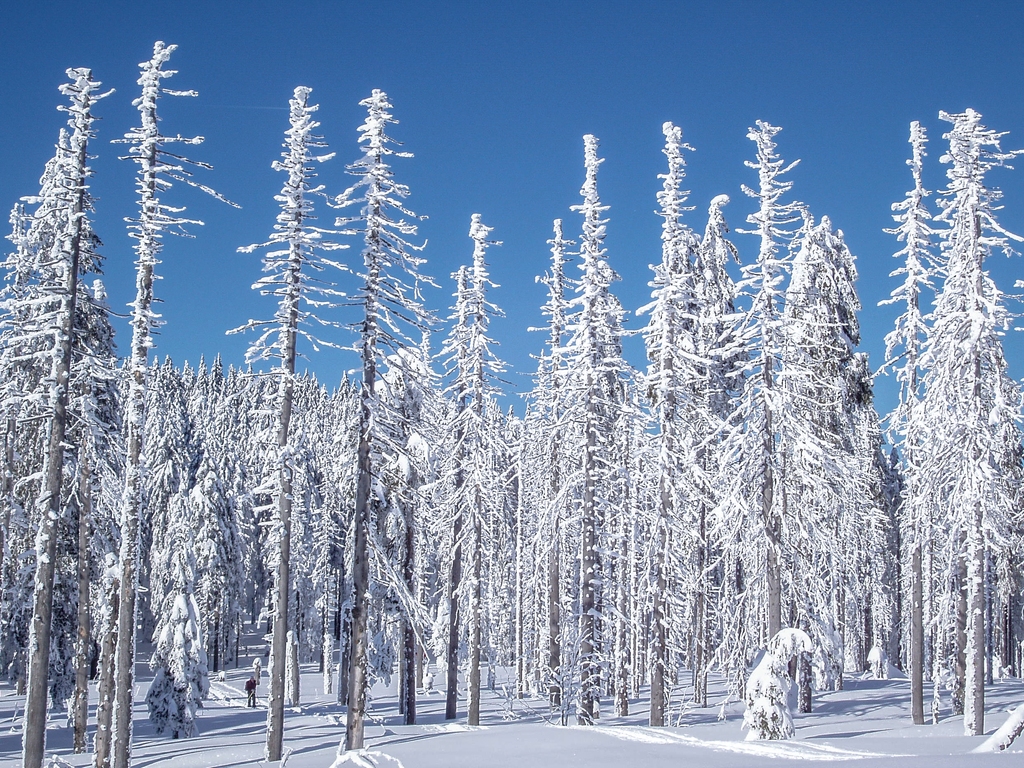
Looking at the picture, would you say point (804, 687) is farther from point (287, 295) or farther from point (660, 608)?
point (287, 295)

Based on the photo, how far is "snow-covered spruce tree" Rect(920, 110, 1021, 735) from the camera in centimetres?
2355

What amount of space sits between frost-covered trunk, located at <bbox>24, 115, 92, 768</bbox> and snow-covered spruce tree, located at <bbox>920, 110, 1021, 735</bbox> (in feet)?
75.6

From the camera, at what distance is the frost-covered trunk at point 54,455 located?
18.0 meters

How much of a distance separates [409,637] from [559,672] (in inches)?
351

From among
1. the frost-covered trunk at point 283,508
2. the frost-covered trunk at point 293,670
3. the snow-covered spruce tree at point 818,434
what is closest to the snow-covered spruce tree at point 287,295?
the frost-covered trunk at point 283,508

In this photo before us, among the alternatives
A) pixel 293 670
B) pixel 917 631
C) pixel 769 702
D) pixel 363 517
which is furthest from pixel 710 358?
pixel 293 670

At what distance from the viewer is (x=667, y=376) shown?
25.1 metres

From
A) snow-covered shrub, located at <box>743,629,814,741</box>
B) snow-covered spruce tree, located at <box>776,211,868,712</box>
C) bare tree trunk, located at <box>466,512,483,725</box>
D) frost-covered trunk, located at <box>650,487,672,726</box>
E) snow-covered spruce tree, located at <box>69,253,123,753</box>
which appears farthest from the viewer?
bare tree trunk, located at <box>466,512,483,725</box>

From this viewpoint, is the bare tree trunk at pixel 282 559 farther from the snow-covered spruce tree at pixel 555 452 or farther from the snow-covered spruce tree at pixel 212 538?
the snow-covered spruce tree at pixel 212 538

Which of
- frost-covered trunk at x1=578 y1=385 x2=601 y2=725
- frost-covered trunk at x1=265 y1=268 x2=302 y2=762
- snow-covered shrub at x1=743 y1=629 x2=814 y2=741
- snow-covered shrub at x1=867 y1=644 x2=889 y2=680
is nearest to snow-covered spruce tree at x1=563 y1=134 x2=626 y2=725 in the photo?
frost-covered trunk at x1=578 y1=385 x2=601 y2=725

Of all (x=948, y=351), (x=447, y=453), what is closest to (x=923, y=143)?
(x=948, y=351)

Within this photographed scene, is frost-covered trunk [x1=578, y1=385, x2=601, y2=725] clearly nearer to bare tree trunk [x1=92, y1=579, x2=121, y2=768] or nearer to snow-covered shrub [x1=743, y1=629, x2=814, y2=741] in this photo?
snow-covered shrub [x1=743, y1=629, x2=814, y2=741]

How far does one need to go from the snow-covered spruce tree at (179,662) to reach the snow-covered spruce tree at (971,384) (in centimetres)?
2727

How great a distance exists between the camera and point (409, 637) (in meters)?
34.1
